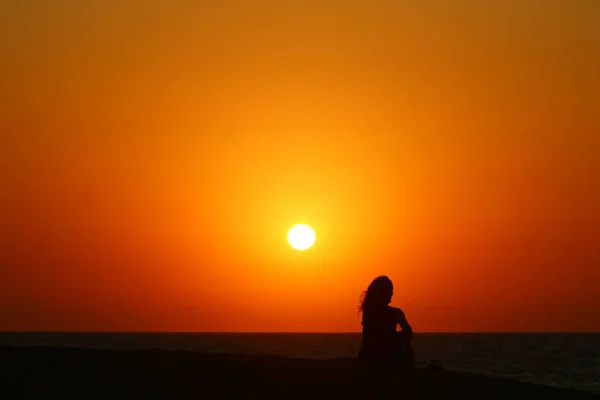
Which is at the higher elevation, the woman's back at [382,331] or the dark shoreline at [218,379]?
the woman's back at [382,331]

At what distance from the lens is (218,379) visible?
1153 centimetres

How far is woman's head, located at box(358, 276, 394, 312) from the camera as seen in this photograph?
1373 cm

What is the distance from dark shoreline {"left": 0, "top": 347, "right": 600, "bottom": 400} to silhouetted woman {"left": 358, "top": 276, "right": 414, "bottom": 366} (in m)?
1.09

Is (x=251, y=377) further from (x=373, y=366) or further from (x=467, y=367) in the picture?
(x=467, y=367)

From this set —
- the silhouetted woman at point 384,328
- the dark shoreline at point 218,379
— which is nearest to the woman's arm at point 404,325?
the silhouetted woman at point 384,328

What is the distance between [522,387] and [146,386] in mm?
4487

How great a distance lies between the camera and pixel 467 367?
69500mm

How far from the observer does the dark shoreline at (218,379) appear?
440 inches

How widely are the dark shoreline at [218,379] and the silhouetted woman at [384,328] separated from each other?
1.09m

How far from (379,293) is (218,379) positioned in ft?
10.2

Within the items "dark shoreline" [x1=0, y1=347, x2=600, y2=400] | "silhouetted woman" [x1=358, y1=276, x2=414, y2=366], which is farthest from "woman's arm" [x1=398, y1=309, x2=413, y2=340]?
"dark shoreline" [x1=0, y1=347, x2=600, y2=400]

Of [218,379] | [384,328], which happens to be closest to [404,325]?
[384,328]

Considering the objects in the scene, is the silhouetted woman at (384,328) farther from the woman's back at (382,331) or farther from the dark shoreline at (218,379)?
the dark shoreline at (218,379)

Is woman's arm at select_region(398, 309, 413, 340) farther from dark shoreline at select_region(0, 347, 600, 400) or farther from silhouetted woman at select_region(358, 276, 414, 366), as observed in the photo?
dark shoreline at select_region(0, 347, 600, 400)
